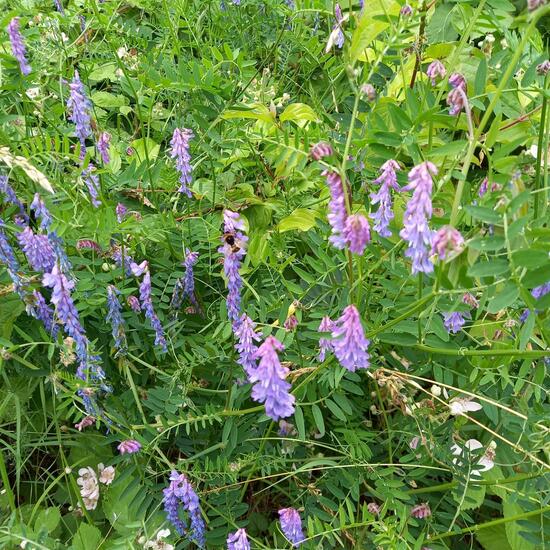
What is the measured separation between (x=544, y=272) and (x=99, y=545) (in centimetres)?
119

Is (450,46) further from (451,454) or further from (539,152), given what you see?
(451,454)

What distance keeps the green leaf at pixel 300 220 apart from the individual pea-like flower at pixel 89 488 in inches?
30.8

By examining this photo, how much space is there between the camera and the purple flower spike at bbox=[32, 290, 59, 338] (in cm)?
160

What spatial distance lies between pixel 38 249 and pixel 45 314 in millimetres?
229

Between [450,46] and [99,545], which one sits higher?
[450,46]

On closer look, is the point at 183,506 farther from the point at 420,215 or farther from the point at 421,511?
the point at 420,215

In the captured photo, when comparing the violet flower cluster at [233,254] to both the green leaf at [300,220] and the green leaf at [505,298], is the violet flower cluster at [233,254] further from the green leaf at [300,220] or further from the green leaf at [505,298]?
the green leaf at [505,298]

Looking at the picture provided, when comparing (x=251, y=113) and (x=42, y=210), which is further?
(x=251, y=113)

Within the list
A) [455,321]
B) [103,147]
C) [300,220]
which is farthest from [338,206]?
[103,147]

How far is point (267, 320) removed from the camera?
71.0 inches

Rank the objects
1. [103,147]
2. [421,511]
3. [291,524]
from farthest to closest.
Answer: [103,147] < [421,511] < [291,524]

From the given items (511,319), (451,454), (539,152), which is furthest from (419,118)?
(451,454)

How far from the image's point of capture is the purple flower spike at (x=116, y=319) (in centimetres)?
161

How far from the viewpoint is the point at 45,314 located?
164 cm
